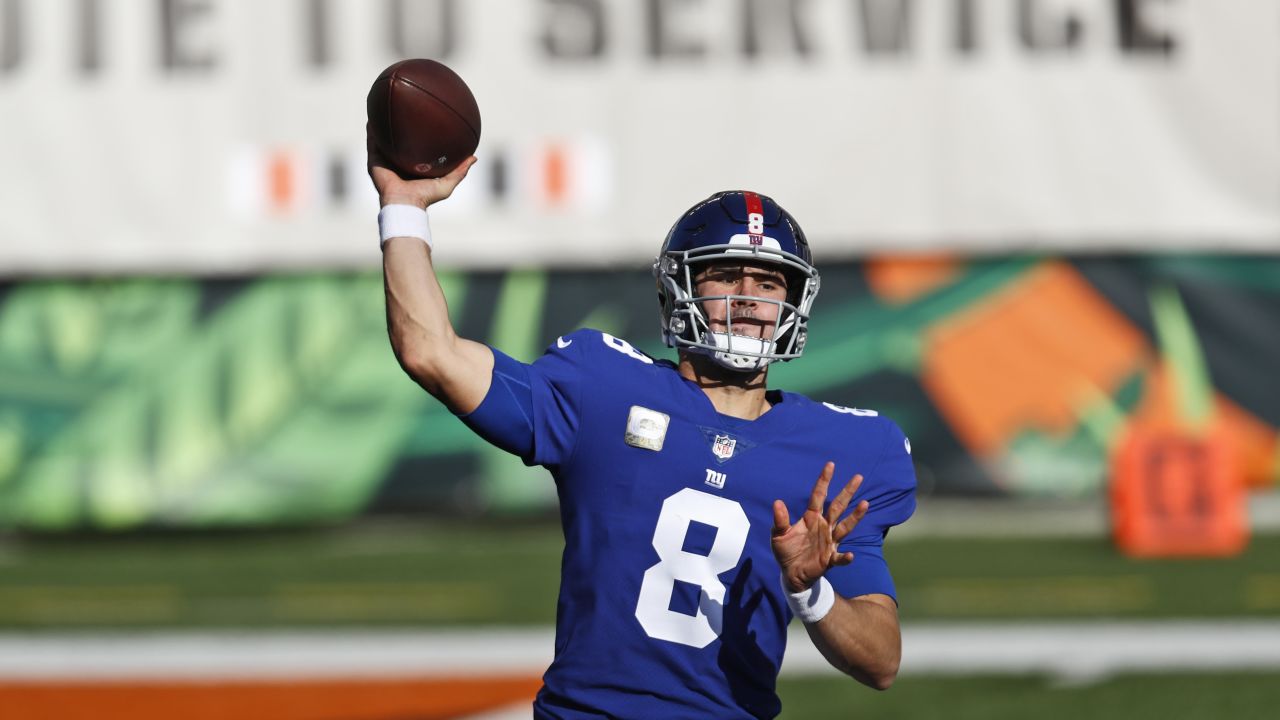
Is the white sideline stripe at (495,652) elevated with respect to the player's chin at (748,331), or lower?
lower

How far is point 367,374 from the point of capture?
41.0 ft

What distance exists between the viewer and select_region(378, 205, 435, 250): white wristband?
3117 millimetres

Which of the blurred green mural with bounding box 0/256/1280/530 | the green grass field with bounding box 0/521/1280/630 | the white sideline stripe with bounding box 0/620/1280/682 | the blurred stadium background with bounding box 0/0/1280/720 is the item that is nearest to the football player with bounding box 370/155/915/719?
the white sideline stripe with bounding box 0/620/1280/682

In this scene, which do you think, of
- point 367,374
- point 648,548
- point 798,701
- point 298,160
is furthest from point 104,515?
point 648,548

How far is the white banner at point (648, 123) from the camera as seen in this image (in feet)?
40.0

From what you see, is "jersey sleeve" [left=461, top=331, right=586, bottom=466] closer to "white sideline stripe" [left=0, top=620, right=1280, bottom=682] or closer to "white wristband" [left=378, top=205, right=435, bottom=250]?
"white wristband" [left=378, top=205, right=435, bottom=250]

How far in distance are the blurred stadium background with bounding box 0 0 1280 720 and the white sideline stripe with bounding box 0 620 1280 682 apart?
371 centimetres

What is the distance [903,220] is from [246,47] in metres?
4.94

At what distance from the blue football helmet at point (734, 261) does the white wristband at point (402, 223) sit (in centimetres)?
49

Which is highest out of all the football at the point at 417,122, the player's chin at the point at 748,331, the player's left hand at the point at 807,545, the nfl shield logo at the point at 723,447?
the football at the point at 417,122

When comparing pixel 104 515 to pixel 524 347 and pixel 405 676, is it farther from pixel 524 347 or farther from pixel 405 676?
pixel 405 676

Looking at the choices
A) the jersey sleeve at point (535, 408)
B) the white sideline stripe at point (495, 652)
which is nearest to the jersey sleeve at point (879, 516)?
the jersey sleeve at point (535, 408)

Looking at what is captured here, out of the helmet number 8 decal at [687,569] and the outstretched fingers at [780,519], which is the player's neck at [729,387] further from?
the outstretched fingers at [780,519]

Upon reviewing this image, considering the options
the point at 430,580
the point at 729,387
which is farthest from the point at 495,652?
the point at 729,387
